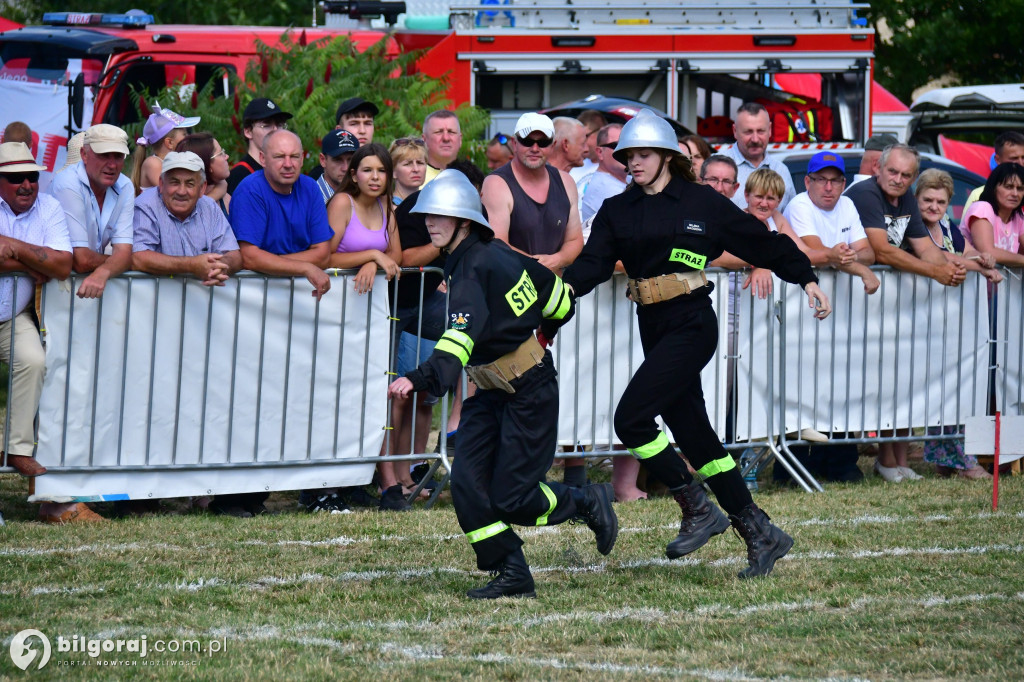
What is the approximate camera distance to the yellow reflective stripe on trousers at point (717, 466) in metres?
6.62

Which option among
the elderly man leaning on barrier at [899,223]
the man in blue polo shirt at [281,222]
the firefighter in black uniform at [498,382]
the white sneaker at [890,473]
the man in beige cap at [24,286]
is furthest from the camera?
the white sneaker at [890,473]

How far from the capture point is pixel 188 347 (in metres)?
7.77

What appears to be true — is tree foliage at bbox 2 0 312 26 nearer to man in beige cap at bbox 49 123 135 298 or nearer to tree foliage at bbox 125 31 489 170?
tree foliage at bbox 125 31 489 170

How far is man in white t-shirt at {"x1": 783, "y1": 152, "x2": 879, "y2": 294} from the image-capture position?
891 centimetres

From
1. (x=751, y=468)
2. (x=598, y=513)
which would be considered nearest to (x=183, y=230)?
(x=598, y=513)

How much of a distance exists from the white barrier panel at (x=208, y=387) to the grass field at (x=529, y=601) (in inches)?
12.5

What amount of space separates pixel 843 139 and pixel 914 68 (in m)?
9.14

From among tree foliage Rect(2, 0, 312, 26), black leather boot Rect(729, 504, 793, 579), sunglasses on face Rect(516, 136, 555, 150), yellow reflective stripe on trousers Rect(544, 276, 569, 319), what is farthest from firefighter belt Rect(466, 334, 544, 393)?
tree foliage Rect(2, 0, 312, 26)

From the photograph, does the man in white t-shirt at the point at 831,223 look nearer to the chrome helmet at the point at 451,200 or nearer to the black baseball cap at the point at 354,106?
the black baseball cap at the point at 354,106

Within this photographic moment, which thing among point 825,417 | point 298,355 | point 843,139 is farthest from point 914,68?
point 298,355

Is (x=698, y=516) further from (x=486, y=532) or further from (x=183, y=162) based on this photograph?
(x=183, y=162)

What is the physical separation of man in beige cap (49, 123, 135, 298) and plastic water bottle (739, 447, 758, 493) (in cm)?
397

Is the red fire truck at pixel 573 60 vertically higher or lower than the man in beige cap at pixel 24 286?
higher

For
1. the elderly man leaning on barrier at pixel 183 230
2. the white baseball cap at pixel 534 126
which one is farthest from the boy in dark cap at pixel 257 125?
the white baseball cap at pixel 534 126
